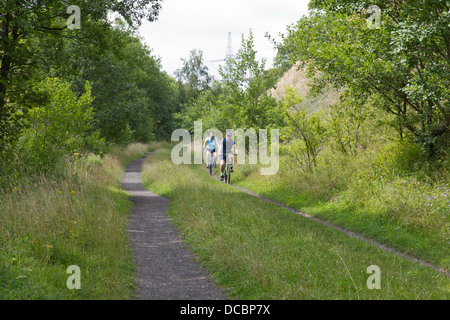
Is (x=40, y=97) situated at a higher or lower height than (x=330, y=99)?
lower

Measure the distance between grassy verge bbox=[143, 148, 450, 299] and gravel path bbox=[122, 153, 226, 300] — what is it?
22 centimetres

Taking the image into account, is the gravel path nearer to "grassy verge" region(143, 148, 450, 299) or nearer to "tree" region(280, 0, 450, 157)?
"grassy verge" region(143, 148, 450, 299)

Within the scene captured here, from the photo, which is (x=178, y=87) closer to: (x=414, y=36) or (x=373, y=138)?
(x=373, y=138)

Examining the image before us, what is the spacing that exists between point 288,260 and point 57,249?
3447 millimetres

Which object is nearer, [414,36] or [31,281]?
[31,281]

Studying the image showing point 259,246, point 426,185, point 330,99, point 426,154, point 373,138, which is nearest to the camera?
point 259,246

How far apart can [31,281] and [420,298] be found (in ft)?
15.2

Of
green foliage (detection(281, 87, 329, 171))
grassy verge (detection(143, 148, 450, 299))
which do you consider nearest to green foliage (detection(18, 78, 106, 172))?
grassy verge (detection(143, 148, 450, 299))

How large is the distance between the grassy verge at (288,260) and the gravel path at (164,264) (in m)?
0.22

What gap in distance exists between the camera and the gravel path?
5039 mm

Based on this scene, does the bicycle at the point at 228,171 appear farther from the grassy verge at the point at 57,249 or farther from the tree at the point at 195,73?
the tree at the point at 195,73

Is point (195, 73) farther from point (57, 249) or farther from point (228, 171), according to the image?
point (57, 249)
